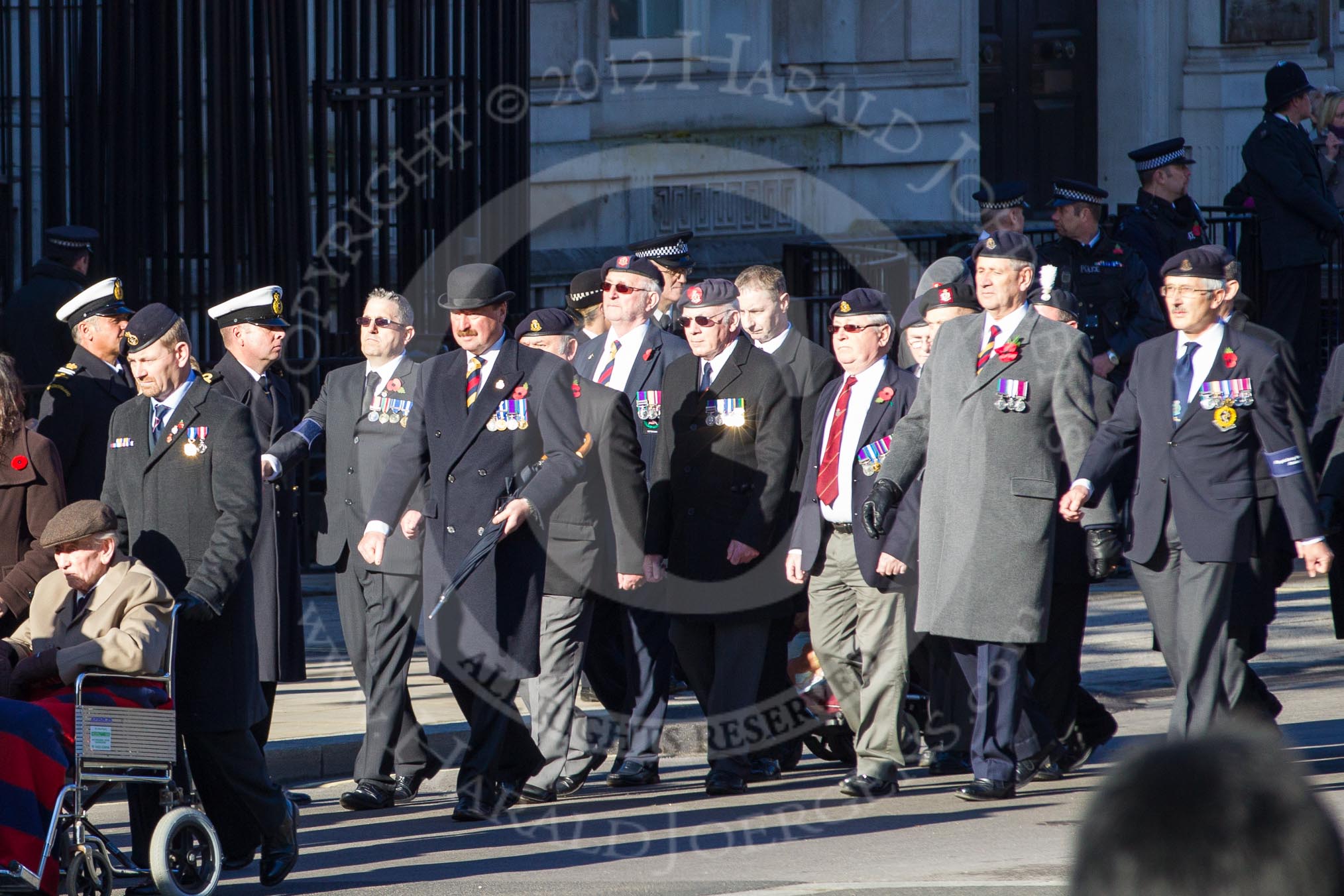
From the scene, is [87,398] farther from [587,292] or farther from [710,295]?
[710,295]

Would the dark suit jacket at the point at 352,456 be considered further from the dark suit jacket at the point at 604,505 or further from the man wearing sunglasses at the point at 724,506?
the man wearing sunglasses at the point at 724,506

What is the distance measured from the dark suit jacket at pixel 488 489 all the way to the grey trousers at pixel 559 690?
509 millimetres

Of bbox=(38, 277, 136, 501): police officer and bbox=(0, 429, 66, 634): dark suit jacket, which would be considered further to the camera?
bbox=(38, 277, 136, 501): police officer

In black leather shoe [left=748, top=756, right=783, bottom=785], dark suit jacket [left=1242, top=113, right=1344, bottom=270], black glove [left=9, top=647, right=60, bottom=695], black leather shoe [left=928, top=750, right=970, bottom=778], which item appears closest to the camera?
black glove [left=9, top=647, right=60, bottom=695]

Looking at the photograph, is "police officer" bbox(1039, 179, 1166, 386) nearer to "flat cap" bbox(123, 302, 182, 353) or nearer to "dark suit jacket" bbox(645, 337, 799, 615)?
→ "dark suit jacket" bbox(645, 337, 799, 615)

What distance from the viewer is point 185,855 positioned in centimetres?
582

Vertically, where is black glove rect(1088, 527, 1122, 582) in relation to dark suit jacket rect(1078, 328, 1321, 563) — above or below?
below

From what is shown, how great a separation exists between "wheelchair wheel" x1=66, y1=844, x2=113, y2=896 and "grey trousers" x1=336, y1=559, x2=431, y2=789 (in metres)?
2.03

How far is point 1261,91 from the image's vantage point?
19344 millimetres

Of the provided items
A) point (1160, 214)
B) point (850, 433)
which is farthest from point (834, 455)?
point (1160, 214)

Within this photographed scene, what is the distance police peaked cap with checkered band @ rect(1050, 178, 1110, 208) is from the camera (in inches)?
429

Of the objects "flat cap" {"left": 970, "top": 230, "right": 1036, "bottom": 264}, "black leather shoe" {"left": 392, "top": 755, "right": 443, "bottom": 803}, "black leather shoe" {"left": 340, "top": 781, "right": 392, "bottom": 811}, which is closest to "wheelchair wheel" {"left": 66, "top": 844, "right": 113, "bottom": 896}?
"black leather shoe" {"left": 340, "top": 781, "right": 392, "bottom": 811}

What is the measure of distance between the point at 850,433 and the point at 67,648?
3.21m

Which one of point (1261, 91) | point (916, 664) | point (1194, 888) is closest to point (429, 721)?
point (916, 664)
